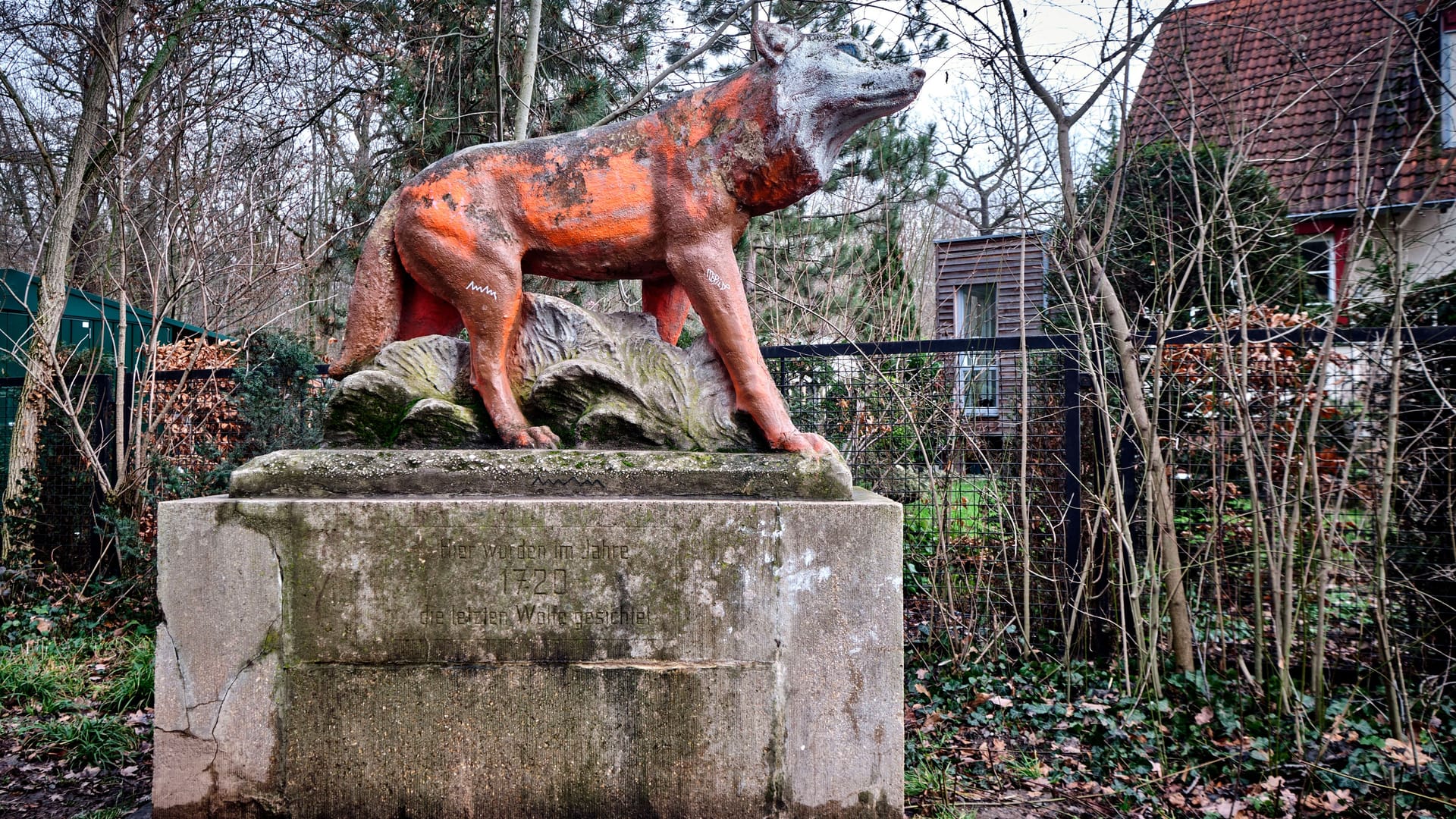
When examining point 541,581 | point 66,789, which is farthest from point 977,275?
point 66,789

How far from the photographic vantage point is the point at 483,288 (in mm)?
2994

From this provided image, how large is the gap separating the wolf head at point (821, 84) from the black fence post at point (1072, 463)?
8.82 feet

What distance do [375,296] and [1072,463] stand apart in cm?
401

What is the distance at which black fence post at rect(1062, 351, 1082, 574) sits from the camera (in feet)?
17.1

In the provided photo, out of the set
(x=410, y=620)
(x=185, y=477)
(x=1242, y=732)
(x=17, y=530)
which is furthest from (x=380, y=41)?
(x=1242, y=732)

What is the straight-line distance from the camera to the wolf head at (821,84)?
2.99 meters

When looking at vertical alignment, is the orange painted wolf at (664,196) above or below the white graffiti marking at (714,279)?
above

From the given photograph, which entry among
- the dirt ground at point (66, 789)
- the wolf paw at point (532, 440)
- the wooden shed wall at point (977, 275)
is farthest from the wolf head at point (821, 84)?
the wooden shed wall at point (977, 275)

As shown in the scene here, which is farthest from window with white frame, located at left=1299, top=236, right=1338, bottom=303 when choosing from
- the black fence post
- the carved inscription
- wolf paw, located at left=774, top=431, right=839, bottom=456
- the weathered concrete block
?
the carved inscription

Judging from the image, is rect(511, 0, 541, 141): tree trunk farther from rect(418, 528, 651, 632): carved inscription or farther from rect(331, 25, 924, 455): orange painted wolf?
rect(418, 528, 651, 632): carved inscription

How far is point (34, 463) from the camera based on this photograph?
283 inches

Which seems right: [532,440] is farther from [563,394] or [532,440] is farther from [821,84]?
[821,84]

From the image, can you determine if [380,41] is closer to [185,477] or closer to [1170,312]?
[185,477]

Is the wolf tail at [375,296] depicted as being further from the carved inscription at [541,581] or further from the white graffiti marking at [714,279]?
the white graffiti marking at [714,279]
